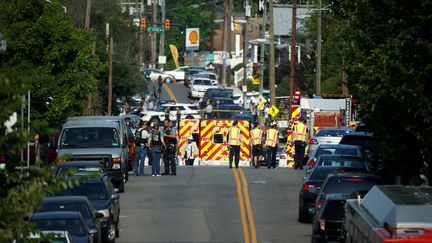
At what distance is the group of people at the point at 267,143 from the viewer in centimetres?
4134

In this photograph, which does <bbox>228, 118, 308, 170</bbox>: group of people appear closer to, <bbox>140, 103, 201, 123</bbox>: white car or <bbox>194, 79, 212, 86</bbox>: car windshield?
<bbox>140, 103, 201, 123</bbox>: white car

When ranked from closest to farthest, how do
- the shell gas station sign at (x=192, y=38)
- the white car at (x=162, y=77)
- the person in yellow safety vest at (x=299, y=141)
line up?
1. the person in yellow safety vest at (x=299, y=141)
2. the white car at (x=162, y=77)
3. the shell gas station sign at (x=192, y=38)

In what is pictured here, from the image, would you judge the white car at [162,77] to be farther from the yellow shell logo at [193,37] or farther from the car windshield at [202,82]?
the yellow shell logo at [193,37]

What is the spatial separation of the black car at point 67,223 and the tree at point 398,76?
231 inches

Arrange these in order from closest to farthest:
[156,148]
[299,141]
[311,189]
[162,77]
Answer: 1. [311,189]
2. [156,148]
3. [299,141]
4. [162,77]

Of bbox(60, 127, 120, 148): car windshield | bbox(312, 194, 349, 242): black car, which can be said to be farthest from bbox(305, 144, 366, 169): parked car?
bbox(312, 194, 349, 242): black car

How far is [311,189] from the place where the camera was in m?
27.2

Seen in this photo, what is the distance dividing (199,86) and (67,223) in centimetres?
7405

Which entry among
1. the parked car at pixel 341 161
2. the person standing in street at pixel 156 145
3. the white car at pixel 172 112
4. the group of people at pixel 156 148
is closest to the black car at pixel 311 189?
the parked car at pixel 341 161

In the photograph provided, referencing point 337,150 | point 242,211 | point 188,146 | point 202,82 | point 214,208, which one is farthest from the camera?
point 202,82

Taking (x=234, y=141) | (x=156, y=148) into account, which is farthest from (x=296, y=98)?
(x=156, y=148)

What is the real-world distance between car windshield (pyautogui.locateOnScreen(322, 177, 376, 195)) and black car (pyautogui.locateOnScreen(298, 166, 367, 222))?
6.45 ft

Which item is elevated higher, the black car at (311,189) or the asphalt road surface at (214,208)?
the black car at (311,189)

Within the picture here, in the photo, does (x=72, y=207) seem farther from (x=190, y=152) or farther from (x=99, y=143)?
(x=190, y=152)
